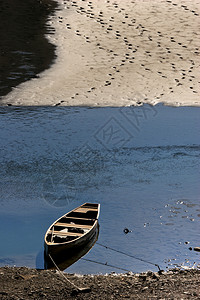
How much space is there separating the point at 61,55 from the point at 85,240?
1173 cm

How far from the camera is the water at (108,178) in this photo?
7.80 meters

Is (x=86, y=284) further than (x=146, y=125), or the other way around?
(x=146, y=125)

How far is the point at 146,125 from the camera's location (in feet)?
44.7

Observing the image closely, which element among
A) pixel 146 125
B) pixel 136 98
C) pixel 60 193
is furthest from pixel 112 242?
pixel 136 98

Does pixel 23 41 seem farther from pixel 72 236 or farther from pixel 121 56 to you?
pixel 72 236

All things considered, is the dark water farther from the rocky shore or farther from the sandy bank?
the rocky shore

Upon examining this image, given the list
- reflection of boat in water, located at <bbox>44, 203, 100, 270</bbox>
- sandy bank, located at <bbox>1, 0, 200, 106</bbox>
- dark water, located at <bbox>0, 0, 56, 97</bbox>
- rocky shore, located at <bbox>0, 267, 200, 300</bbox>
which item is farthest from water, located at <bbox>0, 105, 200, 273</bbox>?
dark water, located at <bbox>0, 0, 56, 97</bbox>

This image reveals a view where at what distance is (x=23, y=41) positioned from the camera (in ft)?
67.0

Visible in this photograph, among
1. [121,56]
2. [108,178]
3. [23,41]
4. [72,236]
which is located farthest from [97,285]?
[23,41]

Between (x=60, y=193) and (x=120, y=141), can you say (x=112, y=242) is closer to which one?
(x=60, y=193)

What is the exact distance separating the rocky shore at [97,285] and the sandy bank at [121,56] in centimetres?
842

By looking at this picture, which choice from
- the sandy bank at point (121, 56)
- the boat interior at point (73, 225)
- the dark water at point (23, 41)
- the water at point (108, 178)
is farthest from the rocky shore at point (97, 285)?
the dark water at point (23, 41)

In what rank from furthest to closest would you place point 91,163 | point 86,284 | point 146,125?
point 146,125 → point 91,163 → point 86,284

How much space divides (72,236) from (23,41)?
45.1 feet
